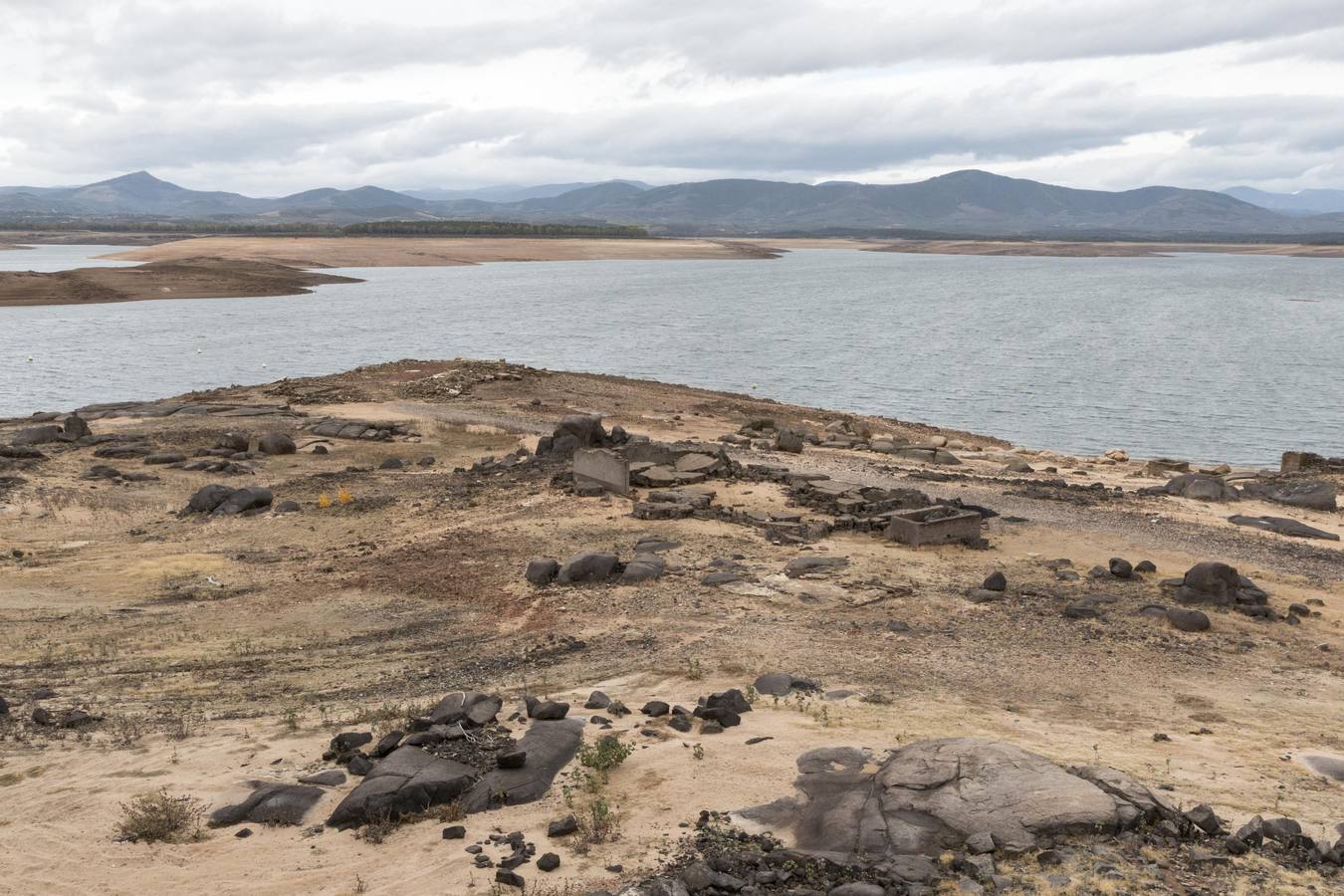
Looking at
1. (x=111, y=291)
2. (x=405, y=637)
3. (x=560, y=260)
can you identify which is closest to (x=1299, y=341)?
(x=405, y=637)

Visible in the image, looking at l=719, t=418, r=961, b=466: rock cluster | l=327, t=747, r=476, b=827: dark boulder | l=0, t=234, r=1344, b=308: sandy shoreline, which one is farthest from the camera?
l=0, t=234, r=1344, b=308: sandy shoreline

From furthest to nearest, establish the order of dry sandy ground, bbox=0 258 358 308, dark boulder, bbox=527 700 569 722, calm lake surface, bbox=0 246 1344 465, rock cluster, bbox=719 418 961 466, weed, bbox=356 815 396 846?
dry sandy ground, bbox=0 258 358 308
calm lake surface, bbox=0 246 1344 465
rock cluster, bbox=719 418 961 466
dark boulder, bbox=527 700 569 722
weed, bbox=356 815 396 846

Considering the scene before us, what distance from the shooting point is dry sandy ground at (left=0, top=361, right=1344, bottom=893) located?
952 centimetres

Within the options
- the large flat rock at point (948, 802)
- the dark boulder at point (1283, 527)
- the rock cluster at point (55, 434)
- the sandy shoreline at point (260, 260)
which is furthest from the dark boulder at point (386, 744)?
the sandy shoreline at point (260, 260)

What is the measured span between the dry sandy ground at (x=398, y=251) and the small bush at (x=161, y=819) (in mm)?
123438

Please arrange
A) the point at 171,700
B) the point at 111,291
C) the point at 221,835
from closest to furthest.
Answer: the point at 221,835, the point at 171,700, the point at 111,291

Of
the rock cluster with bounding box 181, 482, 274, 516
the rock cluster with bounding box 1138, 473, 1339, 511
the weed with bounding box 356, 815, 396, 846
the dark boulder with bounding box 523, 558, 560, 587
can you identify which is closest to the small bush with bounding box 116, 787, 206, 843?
the weed with bounding box 356, 815, 396, 846

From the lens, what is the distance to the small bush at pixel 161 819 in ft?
30.3

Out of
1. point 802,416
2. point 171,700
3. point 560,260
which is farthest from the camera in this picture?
point 560,260

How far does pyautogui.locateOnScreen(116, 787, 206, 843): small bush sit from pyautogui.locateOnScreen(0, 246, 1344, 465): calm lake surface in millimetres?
37279

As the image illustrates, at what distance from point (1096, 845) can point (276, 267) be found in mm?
120174

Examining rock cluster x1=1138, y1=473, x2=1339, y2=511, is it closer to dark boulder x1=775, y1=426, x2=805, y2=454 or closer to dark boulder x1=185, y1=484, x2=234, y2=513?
dark boulder x1=775, y1=426, x2=805, y2=454

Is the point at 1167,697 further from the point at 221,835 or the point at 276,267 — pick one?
the point at 276,267

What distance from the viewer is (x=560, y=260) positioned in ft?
548
